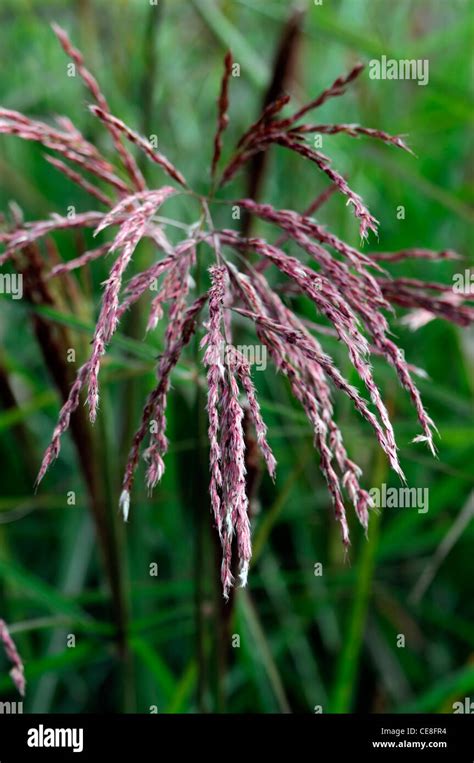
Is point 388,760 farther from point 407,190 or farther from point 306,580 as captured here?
point 407,190

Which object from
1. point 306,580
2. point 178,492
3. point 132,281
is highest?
point 132,281

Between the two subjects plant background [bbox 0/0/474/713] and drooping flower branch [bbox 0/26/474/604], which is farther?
plant background [bbox 0/0/474/713]

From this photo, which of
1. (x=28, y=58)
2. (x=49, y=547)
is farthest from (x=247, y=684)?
(x=28, y=58)

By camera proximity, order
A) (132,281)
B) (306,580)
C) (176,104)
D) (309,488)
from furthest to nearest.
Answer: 1. (176,104)
2. (309,488)
3. (306,580)
4. (132,281)

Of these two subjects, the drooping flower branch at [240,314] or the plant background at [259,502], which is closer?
the drooping flower branch at [240,314]

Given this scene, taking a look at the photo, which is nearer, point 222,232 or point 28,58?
point 222,232

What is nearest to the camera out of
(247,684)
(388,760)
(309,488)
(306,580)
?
(388,760)

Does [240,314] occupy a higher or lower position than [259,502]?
higher

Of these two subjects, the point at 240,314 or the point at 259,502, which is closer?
the point at 240,314
